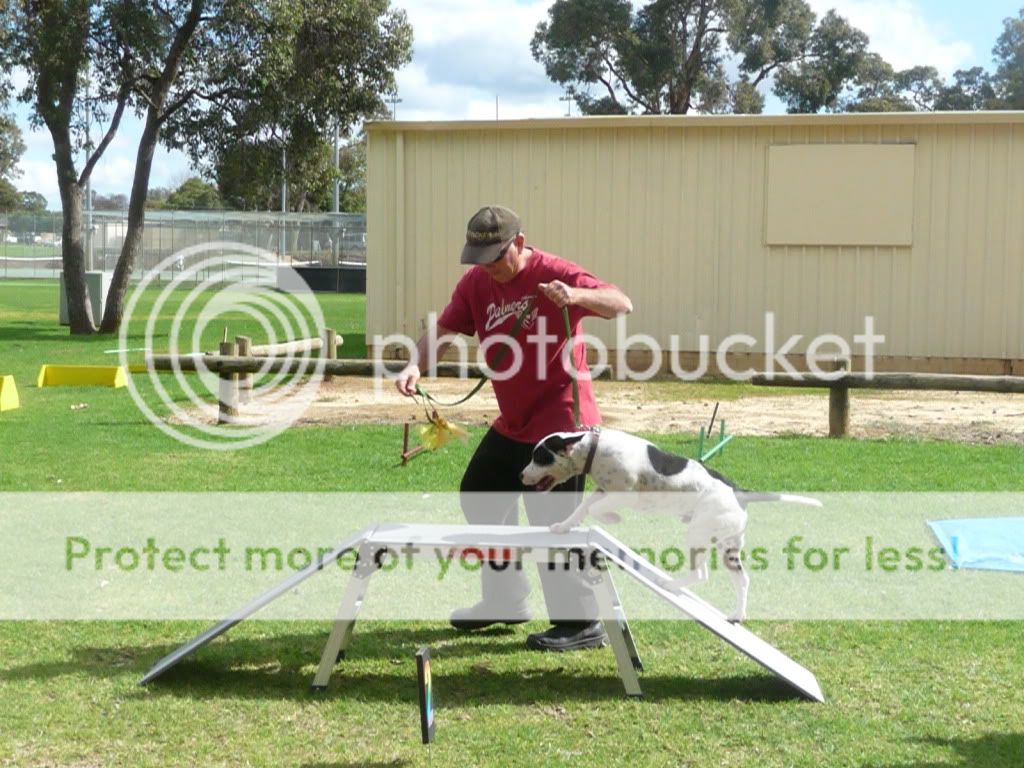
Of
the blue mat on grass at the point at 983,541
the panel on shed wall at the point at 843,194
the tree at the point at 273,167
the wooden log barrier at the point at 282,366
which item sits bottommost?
the blue mat on grass at the point at 983,541

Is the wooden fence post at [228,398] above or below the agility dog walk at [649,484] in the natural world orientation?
below

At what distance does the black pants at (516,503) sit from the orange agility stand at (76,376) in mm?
11624

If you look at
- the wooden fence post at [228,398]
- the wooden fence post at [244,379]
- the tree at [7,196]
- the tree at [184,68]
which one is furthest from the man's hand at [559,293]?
the tree at [7,196]

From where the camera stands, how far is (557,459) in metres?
5.39

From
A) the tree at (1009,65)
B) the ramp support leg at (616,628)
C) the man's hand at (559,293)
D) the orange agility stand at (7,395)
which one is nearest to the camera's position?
the man's hand at (559,293)

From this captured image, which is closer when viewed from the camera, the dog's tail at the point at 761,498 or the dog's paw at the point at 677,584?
the dog's tail at the point at 761,498

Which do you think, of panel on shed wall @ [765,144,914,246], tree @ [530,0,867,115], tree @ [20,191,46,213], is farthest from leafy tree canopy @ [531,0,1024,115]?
tree @ [20,191,46,213]

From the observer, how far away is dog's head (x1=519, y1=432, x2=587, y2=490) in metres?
5.36

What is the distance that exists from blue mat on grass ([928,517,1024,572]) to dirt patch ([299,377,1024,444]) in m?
4.38

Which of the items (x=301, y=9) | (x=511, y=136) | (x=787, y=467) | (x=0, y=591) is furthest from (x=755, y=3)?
(x=0, y=591)

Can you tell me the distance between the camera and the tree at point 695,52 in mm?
55312

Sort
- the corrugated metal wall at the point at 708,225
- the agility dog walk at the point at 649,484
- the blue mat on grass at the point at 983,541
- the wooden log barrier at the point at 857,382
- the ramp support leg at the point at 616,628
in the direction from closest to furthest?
the agility dog walk at the point at 649,484
the ramp support leg at the point at 616,628
the blue mat on grass at the point at 983,541
the wooden log barrier at the point at 857,382
the corrugated metal wall at the point at 708,225

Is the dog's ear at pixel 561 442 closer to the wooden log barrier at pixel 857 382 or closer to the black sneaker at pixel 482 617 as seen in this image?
the black sneaker at pixel 482 617

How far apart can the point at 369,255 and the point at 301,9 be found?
8.19 metres
